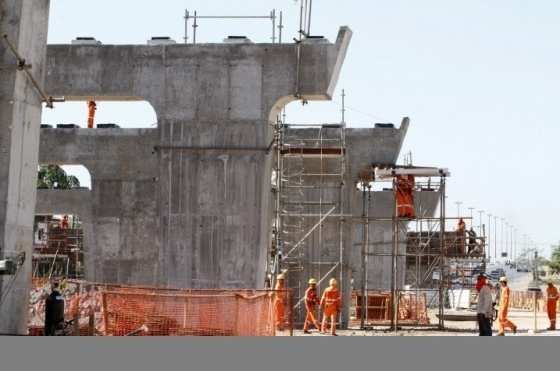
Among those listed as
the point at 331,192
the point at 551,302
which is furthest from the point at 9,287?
the point at 551,302

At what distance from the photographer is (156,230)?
903 inches

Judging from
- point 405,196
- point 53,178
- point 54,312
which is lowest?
point 54,312

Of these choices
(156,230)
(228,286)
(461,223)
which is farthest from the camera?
(461,223)

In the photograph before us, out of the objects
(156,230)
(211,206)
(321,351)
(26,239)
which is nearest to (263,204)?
(211,206)

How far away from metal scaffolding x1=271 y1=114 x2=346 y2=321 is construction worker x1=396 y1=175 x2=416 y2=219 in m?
1.58

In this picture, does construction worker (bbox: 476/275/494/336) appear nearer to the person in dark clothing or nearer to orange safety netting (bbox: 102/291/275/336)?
orange safety netting (bbox: 102/291/275/336)

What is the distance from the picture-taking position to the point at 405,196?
1062 inches

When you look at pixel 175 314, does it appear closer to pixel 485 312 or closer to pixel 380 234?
pixel 485 312

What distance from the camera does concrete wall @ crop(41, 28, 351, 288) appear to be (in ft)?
70.9

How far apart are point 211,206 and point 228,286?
6.01 feet

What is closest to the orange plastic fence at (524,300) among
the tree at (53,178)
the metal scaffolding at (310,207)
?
the metal scaffolding at (310,207)

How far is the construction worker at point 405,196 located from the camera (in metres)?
26.8

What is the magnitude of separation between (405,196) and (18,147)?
1312 cm

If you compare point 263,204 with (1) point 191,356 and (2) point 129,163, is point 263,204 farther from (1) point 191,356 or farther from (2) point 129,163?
(1) point 191,356
